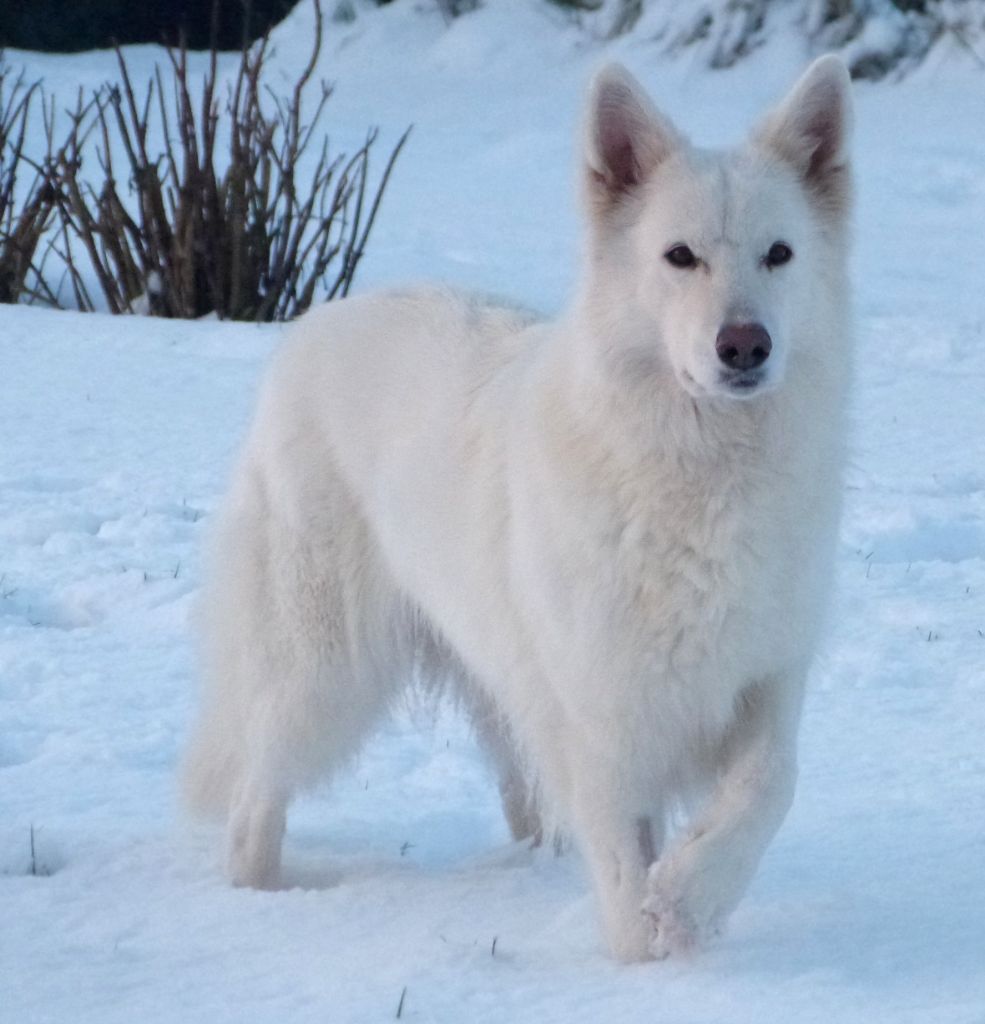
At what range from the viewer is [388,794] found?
15.0 ft

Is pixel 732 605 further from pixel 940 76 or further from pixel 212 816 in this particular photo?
pixel 940 76

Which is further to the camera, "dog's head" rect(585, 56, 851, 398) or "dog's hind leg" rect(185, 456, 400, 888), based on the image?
"dog's hind leg" rect(185, 456, 400, 888)

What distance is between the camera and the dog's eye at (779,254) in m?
3.35

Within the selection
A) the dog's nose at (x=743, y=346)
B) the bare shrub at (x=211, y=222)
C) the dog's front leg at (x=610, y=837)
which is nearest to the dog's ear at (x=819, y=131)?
the dog's nose at (x=743, y=346)

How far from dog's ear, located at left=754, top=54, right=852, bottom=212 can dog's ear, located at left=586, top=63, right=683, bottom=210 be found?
20 cm

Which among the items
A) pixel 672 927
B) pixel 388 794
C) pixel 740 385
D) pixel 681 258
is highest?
pixel 681 258

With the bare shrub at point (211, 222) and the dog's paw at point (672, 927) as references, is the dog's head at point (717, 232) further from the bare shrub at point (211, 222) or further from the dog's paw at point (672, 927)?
the bare shrub at point (211, 222)

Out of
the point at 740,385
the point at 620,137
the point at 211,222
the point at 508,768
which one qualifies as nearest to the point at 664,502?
the point at 740,385

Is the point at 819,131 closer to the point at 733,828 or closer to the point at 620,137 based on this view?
the point at 620,137

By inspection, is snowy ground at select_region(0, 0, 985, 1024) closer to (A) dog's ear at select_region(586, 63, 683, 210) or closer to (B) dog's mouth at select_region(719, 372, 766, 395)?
(B) dog's mouth at select_region(719, 372, 766, 395)

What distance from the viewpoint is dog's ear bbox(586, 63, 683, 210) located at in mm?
3484

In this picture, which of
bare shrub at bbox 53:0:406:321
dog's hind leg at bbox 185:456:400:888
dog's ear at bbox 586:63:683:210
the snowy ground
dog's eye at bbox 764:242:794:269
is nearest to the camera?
the snowy ground

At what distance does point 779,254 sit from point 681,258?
0.58ft

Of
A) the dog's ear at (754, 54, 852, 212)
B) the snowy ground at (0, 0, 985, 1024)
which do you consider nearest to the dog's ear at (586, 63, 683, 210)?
the dog's ear at (754, 54, 852, 212)
